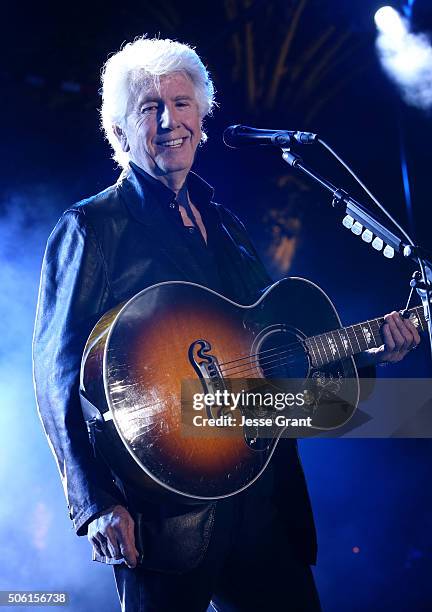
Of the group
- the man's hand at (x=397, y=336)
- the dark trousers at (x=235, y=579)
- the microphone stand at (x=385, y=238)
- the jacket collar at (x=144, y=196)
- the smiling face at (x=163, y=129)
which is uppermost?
the smiling face at (x=163, y=129)

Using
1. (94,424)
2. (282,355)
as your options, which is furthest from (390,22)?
(94,424)

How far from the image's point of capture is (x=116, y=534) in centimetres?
162

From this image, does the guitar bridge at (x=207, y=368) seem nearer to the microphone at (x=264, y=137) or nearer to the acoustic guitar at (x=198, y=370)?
the acoustic guitar at (x=198, y=370)

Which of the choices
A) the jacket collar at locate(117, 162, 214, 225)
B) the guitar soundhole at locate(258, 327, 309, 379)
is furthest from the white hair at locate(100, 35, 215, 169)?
the guitar soundhole at locate(258, 327, 309, 379)

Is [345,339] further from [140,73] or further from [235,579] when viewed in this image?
[140,73]

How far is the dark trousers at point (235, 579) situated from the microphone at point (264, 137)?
3.92 ft

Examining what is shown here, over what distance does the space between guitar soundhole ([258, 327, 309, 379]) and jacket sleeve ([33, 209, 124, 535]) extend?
51 centimetres

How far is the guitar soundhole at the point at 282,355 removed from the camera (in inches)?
75.3

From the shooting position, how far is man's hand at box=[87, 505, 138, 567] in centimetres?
161

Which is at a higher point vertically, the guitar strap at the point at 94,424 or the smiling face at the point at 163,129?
the smiling face at the point at 163,129

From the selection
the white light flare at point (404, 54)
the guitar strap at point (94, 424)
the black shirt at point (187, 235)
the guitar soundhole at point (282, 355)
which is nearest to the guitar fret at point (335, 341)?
the guitar soundhole at point (282, 355)

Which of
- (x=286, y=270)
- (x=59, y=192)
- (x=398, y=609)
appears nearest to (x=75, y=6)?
(x=59, y=192)

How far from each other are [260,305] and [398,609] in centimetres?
219

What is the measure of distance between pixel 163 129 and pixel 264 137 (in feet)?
1.15
